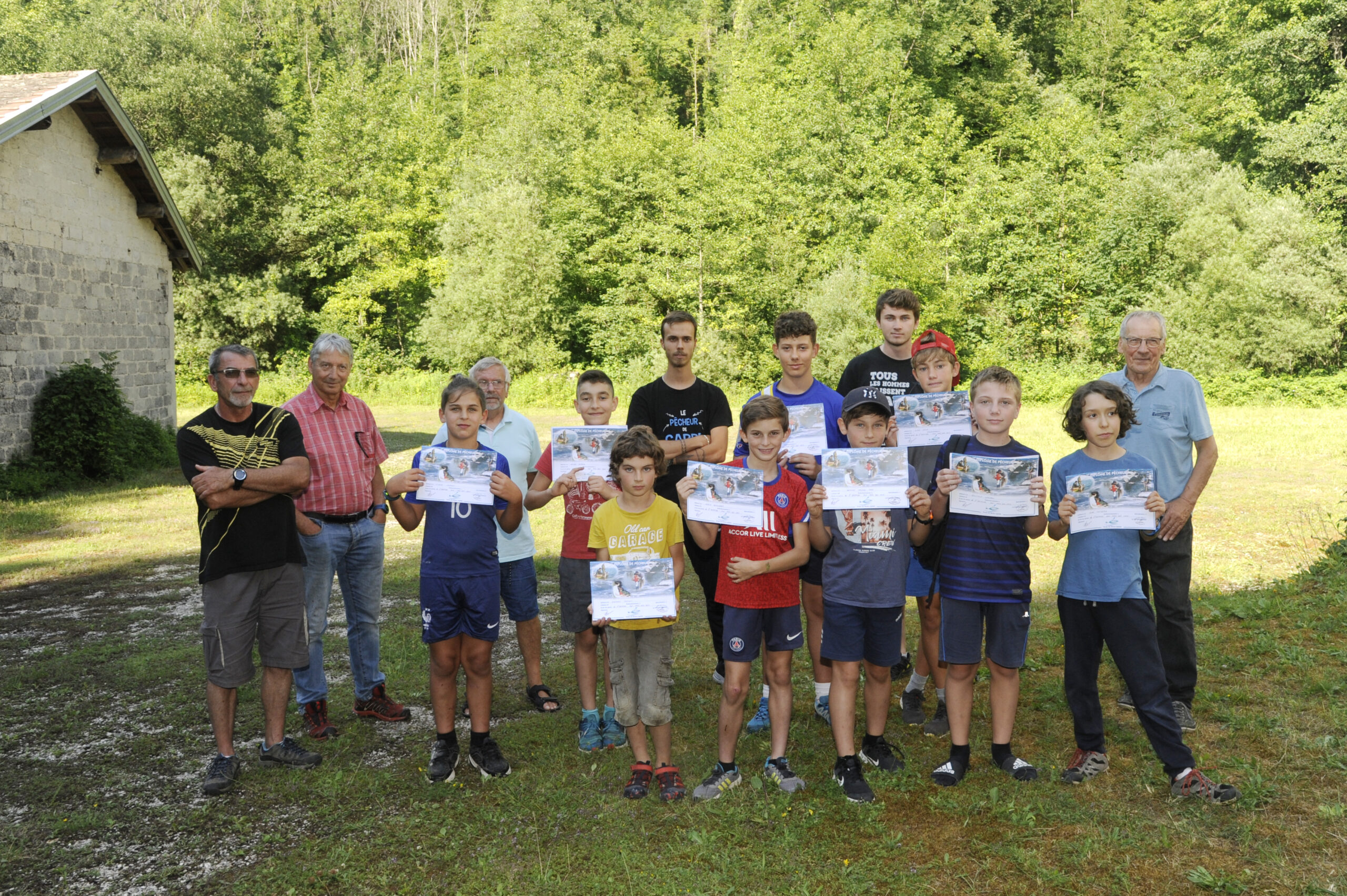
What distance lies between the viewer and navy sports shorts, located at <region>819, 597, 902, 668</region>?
4512mm

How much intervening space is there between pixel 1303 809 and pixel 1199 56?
158 feet

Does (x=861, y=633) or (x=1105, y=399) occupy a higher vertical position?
(x=1105, y=399)

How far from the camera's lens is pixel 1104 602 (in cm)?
445

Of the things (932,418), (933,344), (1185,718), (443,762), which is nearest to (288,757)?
(443,762)

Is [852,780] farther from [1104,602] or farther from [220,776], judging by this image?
[220,776]

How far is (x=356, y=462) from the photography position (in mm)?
5605

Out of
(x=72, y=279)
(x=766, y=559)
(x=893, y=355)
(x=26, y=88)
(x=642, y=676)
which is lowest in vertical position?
(x=642, y=676)

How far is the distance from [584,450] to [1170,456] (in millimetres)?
3463

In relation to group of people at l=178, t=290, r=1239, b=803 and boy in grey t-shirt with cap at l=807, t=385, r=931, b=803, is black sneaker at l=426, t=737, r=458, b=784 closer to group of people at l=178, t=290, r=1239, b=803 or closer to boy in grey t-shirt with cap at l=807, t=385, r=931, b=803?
group of people at l=178, t=290, r=1239, b=803

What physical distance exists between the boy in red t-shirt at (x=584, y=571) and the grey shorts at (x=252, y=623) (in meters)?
1.46

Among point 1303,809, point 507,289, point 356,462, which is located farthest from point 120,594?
point 507,289

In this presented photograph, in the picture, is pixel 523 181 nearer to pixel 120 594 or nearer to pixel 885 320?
pixel 120 594

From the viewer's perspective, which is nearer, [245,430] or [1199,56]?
[245,430]

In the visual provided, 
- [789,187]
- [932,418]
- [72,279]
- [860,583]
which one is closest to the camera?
[860,583]
